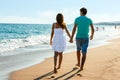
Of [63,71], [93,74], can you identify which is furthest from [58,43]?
[93,74]

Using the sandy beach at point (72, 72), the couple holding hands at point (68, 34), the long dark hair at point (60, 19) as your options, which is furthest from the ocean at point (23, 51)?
the long dark hair at point (60, 19)

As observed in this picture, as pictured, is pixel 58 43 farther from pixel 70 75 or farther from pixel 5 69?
pixel 5 69

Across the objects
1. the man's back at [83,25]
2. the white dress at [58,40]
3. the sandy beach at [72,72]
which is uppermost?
the man's back at [83,25]

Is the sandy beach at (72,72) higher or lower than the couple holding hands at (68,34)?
lower

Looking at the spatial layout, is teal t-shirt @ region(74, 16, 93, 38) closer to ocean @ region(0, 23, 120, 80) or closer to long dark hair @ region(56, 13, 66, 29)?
long dark hair @ region(56, 13, 66, 29)

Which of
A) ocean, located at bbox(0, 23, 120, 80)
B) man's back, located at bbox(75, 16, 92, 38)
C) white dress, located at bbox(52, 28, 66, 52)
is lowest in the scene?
ocean, located at bbox(0, 23, 120, 80)

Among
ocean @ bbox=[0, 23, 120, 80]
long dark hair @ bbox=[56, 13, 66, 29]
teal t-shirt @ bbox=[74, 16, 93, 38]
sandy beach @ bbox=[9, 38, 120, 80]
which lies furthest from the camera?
ocean @ bbox=[0, 23, 120, 80]

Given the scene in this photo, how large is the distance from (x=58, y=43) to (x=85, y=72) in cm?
109

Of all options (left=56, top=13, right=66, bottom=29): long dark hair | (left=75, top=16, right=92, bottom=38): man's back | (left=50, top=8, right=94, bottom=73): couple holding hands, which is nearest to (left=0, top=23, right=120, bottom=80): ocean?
(left=50, top=8, right=94, bottom=73): couple holding hands

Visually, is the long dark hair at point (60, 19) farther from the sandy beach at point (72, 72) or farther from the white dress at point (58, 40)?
the sandy beach at point (72, 72)

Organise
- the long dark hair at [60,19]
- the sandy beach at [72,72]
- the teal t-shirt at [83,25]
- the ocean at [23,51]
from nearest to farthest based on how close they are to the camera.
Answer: the sandy beach at [72,72], the long dark hair at [60,19], the teal t-shirt at [83,25], the ocean at [23,51]

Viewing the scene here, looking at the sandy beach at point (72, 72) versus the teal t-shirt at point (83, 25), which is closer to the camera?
the sandy beach at point (72, 72)

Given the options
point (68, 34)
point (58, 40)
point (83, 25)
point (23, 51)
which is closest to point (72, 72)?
point (58, 40)

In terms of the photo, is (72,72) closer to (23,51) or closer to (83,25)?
(83,25)
